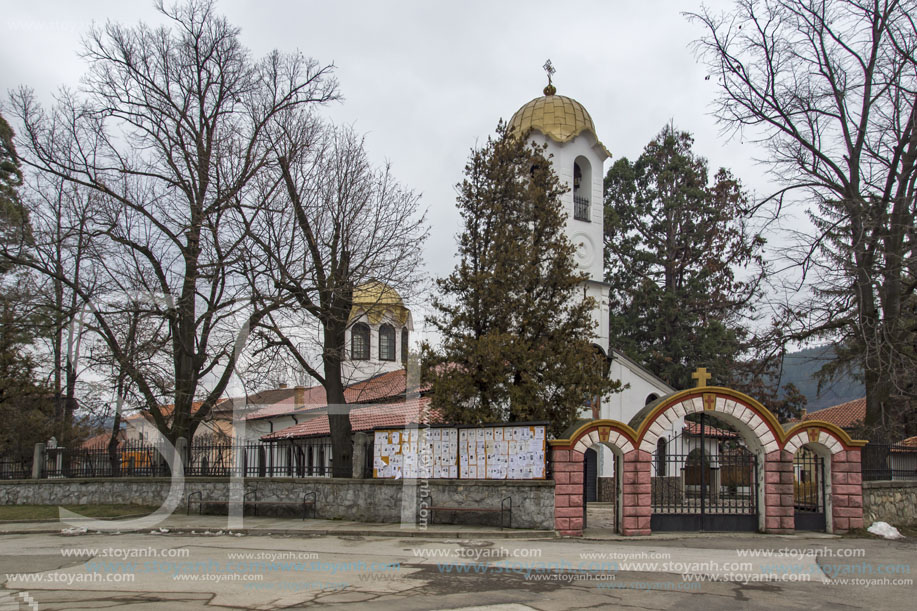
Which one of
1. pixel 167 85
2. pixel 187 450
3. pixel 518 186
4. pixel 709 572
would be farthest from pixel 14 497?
pixel 709 572

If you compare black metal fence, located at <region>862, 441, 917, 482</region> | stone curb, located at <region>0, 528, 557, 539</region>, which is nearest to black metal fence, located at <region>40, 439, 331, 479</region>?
stone curb, located at <region>0, 528, 557, 539</region>

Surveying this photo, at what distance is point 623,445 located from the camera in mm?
15508

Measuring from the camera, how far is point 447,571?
Result: 1054 cm

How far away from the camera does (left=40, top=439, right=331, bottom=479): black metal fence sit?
1973 cm

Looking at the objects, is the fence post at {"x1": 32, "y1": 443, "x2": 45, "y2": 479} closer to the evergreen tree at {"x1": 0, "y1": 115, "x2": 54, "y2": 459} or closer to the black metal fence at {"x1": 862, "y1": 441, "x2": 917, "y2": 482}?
the evergreen tree at {"x1": 0, "y1": 115, "x2": 54, "y2": 459}

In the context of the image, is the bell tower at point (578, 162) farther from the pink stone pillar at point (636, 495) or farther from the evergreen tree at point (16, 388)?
the evergreen tree at point (16, 388)

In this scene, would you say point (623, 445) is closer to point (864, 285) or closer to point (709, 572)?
point (709, 572)

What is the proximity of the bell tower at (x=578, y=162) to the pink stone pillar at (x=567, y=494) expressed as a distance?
12.2 metres

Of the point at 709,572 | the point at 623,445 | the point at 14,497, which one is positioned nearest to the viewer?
the point at 709,572

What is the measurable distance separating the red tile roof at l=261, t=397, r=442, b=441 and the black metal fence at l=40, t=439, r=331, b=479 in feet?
15.1

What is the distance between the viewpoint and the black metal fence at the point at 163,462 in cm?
1973

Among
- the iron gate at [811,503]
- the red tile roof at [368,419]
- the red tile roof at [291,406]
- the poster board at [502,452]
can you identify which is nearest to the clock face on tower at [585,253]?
the red tile roof at [368,419]

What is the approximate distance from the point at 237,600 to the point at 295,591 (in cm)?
77

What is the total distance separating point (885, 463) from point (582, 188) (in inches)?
544
